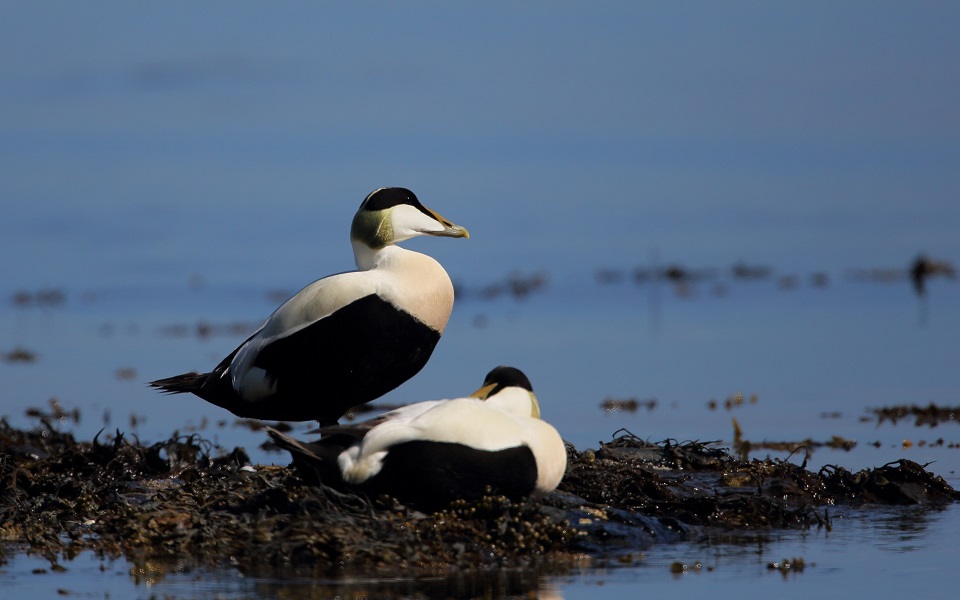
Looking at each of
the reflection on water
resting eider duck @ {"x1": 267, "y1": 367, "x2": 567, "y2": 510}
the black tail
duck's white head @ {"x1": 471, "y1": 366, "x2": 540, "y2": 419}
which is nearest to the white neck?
duck's white head @ {"x1": 471, "y1": 366, "x2": 540, "y2": 419}

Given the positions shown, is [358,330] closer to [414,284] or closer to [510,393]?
[414,284]

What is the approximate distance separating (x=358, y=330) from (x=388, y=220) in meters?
0.65

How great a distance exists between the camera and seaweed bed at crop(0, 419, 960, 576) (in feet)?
20.2

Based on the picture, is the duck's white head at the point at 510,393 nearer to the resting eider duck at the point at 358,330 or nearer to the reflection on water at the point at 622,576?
the resting eider duck at the point at 358,330

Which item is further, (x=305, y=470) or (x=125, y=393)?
(x=125, y=393)

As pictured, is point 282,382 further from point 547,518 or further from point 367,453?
point 547,518

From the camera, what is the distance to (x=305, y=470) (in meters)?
6.56

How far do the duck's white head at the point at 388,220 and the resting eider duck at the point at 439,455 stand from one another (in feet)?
4.37

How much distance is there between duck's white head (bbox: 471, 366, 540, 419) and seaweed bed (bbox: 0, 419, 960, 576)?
1.35 ft

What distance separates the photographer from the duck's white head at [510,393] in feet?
22.0

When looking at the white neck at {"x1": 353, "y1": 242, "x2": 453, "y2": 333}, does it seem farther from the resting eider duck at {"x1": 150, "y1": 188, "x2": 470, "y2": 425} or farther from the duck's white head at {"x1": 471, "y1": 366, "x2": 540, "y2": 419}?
the duck's white head at {"x1": 471, "y1": 366, "x2": 540, "y2": 419}

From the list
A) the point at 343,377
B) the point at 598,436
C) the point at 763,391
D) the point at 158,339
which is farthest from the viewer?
the point at 158,339

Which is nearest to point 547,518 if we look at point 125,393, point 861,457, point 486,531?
point 486,531

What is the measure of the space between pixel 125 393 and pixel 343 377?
16.3 ft
